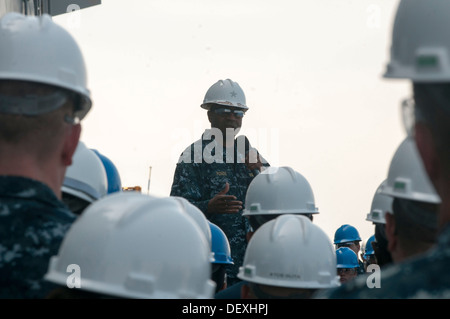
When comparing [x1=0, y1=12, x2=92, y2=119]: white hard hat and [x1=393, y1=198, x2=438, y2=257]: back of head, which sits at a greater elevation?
[x1=0, y1=12, x2=92, y2=119]: white hard hat

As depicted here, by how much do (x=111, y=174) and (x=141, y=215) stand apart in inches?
110

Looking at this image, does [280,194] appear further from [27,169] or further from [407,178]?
[27,169]

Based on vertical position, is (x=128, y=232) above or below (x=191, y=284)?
above

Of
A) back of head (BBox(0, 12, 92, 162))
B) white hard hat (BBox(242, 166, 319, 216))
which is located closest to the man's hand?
white hard hat (BBox(242, 166, 319, 216))

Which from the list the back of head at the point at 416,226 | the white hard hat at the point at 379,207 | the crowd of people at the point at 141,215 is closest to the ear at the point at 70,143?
the crowd of people at the point at 141,215

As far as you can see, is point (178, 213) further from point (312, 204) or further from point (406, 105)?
point (312, 204)

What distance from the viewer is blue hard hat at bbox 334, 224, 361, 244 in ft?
49.0

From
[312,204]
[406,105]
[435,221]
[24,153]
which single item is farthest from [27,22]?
[312,204]

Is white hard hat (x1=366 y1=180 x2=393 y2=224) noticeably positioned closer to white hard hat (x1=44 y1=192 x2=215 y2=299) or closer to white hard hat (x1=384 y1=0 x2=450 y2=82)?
white hard hat (x1=384 y1=0 x2=450 y2=82)

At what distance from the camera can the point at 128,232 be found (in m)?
2.54

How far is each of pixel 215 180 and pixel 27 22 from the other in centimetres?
447

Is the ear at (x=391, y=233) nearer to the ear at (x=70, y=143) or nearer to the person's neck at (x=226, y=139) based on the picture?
the ear at (x=70, y=143)

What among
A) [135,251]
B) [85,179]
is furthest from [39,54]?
[135,251]
